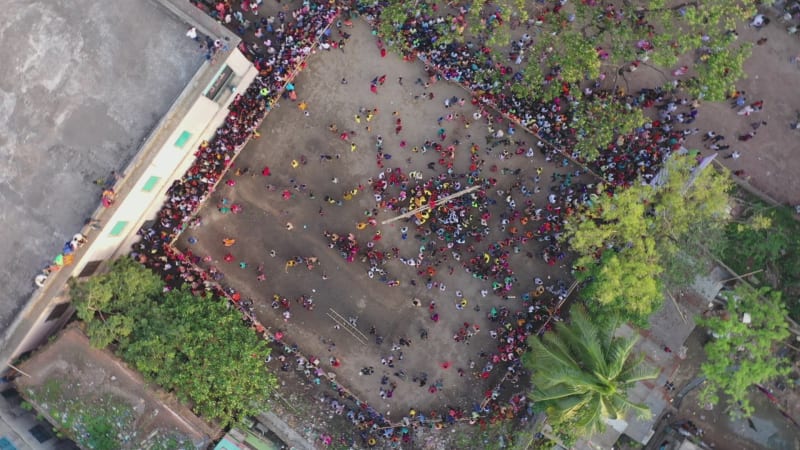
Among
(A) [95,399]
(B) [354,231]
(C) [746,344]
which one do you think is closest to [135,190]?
(A) [95,399]

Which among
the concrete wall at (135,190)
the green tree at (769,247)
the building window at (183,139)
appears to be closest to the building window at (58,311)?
the concrete wall at (135,190)

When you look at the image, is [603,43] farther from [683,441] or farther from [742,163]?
[683,441]

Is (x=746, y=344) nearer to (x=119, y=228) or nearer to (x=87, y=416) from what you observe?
(x=119, y=228)

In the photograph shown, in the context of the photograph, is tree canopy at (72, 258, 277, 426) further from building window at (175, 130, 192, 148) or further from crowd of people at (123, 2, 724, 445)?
building window at (175, 130, 192, 148)

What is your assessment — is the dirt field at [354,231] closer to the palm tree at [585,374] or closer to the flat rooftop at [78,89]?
the palm tree at [585,374]

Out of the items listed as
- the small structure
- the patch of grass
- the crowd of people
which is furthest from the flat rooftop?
the patch of grass

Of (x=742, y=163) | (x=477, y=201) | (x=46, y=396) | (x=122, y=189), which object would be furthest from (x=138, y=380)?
(x=742, y=163)
